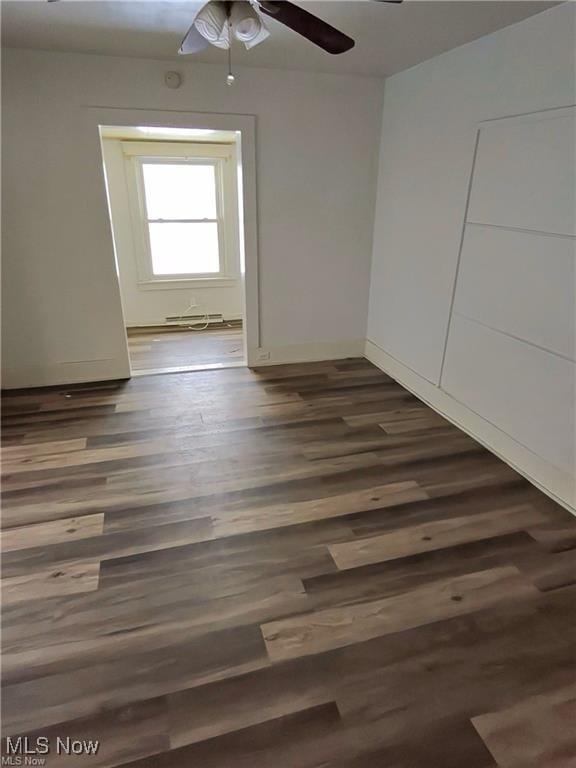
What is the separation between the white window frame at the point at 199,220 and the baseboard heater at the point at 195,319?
0.38m

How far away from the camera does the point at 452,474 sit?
2635 mm

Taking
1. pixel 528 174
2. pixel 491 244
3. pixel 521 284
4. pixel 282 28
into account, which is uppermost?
pixel 282 28

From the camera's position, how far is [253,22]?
1796mm

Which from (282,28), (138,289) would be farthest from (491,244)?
(138,289)

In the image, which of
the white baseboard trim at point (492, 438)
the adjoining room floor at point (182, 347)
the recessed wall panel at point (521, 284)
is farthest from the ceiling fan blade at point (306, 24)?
the adjoining room floor at point (182, 347)

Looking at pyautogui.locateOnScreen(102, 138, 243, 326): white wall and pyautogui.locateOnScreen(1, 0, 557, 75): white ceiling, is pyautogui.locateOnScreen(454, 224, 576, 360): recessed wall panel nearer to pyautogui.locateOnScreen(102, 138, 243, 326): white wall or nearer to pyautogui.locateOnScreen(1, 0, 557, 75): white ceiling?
pyautogui.locateOnScreen(1, 0, 557, 75): white ceiling

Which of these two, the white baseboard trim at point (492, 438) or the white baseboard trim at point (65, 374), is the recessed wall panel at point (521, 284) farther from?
the white baseboard trim at point (65, 374)

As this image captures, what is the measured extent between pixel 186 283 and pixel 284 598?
4591mm

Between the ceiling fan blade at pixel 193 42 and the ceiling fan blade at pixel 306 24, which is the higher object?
the ceiling fan blade at pixel 193 42

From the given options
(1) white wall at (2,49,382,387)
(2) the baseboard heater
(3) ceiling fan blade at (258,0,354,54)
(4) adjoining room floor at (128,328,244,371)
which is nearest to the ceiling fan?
(3) ceiling fan blade at (258,0,354,54)

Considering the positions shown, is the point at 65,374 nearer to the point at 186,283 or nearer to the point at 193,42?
the point at 186,283

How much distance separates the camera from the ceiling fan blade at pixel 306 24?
1.65 metres

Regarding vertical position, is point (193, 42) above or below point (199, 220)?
above

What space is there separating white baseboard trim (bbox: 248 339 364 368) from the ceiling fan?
2.54 m
